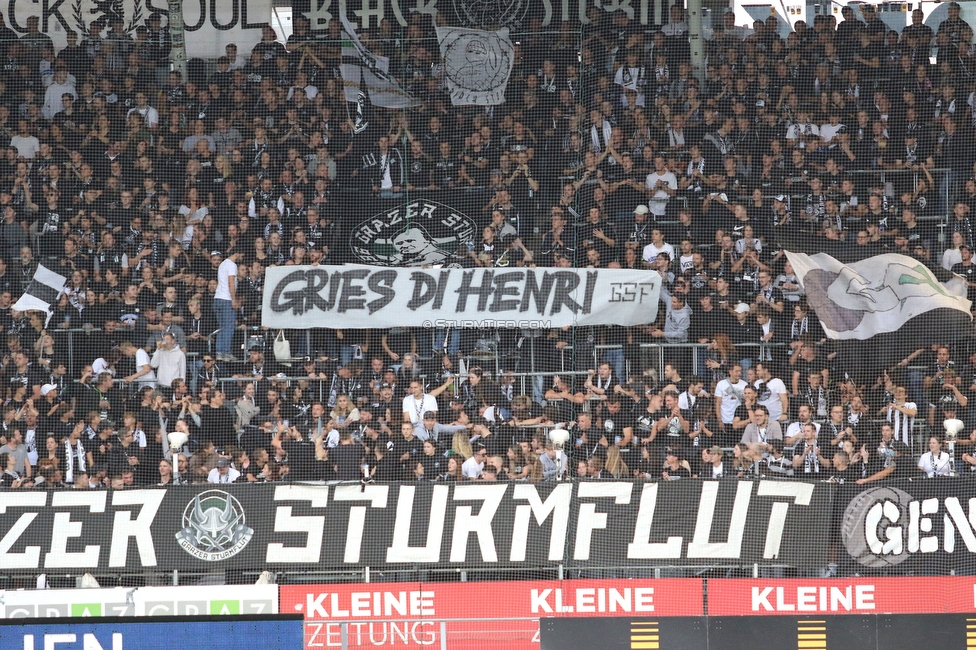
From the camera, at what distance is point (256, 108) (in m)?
16.5

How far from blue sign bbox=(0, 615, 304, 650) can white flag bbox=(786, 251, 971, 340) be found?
24.3 feet

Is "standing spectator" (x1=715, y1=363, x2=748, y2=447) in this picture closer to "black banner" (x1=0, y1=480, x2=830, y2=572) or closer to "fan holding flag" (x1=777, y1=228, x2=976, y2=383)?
"fan holding flag" (x1=777, y1=228, x2=976, y2=383)

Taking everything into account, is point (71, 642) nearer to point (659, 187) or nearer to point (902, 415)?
point (659, 187)

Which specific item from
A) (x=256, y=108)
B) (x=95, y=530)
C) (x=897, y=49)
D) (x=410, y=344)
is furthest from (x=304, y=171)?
(x=897, y=49)

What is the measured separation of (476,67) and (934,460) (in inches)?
278

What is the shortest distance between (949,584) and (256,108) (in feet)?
32.3

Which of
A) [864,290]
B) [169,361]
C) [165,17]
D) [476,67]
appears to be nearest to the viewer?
[864,290]

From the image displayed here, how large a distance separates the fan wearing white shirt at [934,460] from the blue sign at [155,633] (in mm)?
6925

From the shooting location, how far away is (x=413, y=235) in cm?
1552

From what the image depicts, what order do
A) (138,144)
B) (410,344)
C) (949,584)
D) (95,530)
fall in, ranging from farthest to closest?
(138,144), (410,344), (95,530), (949,584)

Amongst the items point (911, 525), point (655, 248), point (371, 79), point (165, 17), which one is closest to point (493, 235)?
point (655, 248)

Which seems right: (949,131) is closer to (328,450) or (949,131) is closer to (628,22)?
(628,22)

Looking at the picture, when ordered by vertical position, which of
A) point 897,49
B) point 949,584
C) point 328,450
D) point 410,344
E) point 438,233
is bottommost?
point 949,584

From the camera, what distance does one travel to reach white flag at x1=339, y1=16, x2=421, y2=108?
1614 centimetres
